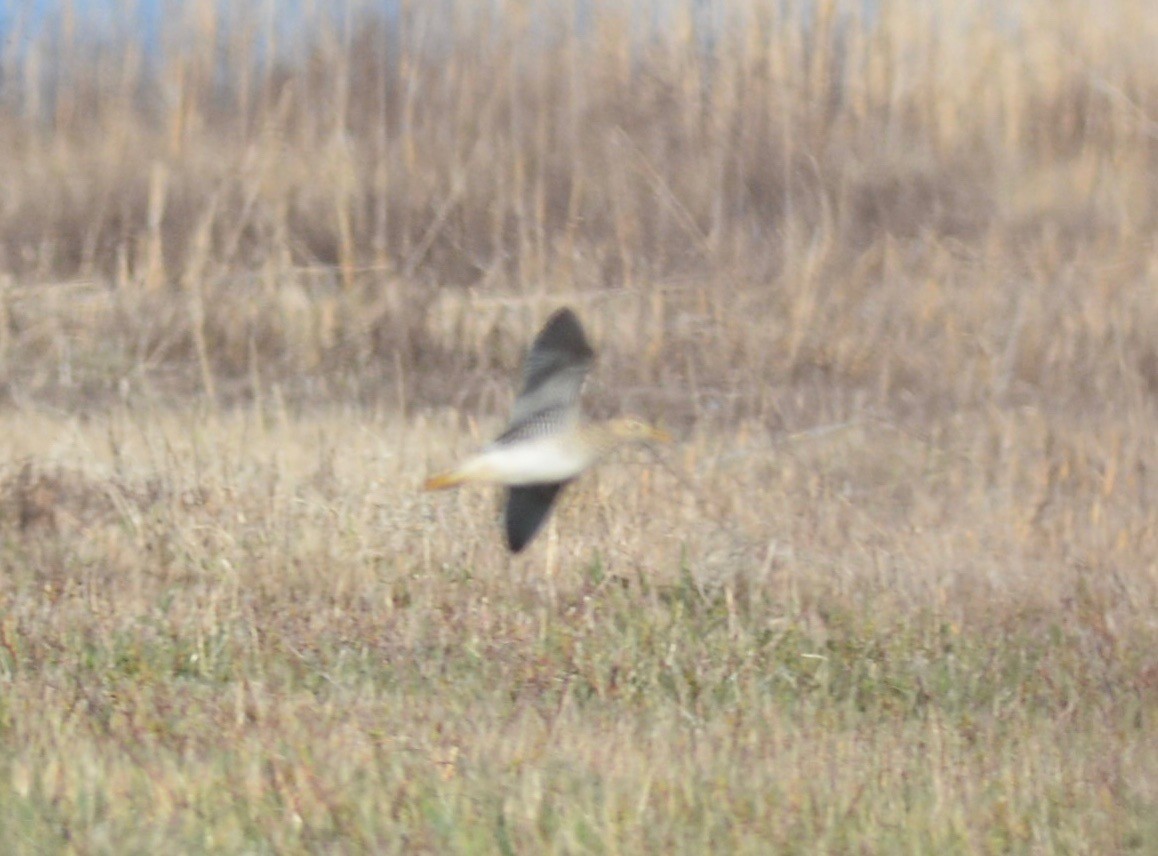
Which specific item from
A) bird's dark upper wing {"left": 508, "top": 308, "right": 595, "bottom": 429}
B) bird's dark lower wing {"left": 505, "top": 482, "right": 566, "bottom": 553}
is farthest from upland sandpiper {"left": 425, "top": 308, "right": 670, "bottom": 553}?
bird's dark lower wing {"left": 505, "top": 482, "right": 566, "bottom": 553}

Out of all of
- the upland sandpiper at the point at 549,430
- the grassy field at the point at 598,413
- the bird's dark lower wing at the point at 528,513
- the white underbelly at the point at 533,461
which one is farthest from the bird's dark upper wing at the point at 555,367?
the grassy field at the point at 598,413

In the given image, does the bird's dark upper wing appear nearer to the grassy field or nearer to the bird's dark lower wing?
the bird's dark lower wing

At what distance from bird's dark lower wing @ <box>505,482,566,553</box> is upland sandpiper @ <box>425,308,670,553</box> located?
28cm

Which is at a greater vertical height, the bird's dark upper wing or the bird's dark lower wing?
the bird's dark upper wing

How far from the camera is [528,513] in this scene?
579 cm

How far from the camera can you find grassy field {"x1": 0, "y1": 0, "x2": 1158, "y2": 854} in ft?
13.6

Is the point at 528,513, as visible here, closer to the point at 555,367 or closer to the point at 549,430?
the point at 549,430

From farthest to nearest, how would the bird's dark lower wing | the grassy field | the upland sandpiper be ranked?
1. the bird's dark lower wing
2. the upland sandpiper
3. the grassy field

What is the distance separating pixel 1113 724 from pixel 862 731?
0.77 meters

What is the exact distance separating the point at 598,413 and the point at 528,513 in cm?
409

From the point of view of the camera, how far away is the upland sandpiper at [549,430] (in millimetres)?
5254

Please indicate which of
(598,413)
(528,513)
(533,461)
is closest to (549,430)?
(533,461)

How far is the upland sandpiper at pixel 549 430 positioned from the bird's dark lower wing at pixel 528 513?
28 centimetres

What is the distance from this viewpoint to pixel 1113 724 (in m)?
5.18
